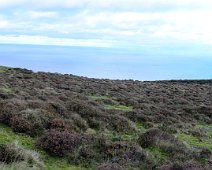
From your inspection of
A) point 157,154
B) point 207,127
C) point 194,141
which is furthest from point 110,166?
point 207,127

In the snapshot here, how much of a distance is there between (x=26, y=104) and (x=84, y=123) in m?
2.05

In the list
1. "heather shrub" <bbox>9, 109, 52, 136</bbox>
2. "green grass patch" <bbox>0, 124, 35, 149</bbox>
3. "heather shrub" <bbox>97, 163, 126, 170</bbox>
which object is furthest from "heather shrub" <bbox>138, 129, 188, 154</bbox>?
"green grass patch" <bbox>0, 124, 35, 149</bbox>

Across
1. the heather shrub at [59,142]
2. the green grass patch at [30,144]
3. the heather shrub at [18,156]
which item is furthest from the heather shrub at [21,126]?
the heather shrub at [18,156]

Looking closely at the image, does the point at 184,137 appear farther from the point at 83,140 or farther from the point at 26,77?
the point at 26,77

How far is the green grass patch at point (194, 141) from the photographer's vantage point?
14.7 m

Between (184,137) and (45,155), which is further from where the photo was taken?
(184,137)

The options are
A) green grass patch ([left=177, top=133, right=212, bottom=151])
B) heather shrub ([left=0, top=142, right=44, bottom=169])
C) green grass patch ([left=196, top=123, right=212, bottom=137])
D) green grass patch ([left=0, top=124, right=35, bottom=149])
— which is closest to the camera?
heather shrub ([left=0, top=142, right=44, bottom=169])

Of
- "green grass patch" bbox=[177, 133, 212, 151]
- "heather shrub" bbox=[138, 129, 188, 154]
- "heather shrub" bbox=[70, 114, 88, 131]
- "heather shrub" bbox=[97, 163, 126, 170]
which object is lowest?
"green grass patch" bbox=[177, 133, 212, 151]

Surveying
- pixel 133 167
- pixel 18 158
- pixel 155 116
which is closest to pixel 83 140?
pixel 133 167

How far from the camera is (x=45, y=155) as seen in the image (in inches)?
406

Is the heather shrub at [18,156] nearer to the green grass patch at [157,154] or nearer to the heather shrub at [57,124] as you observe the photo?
the heather shrub at [57,124]

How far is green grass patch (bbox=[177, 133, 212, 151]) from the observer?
14.7 metres

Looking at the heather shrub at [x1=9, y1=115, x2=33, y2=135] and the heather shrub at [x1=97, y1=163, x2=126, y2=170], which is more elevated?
the heather shrub at [x1=9, y1=115, x2=33, y2=135]

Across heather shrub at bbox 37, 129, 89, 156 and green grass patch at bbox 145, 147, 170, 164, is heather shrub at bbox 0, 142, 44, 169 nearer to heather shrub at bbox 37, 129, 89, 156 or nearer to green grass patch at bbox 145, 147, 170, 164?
heather shrub at bbox 37, 129, 89, 156
